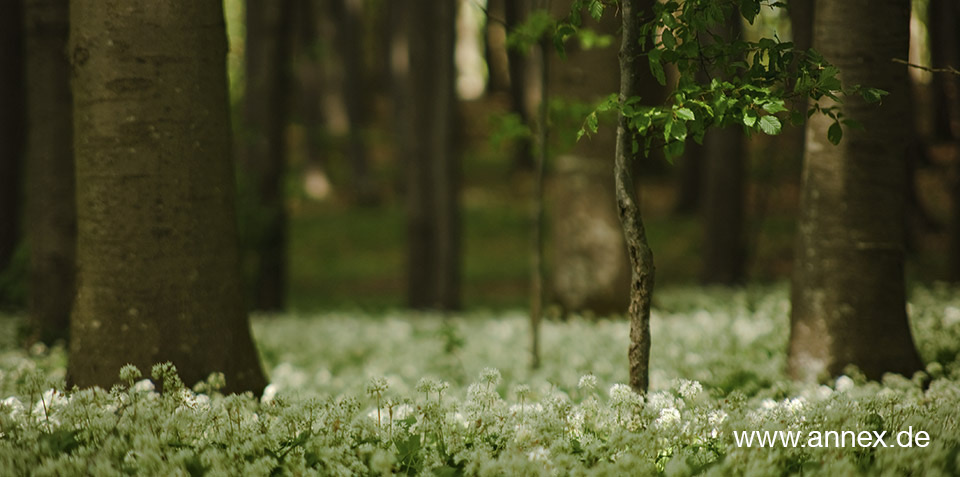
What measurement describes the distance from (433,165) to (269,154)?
256 cm

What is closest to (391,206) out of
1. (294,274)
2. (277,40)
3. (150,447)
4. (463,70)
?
(294,274)

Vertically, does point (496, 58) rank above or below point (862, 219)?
above

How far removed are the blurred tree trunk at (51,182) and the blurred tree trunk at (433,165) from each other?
20.0 ft

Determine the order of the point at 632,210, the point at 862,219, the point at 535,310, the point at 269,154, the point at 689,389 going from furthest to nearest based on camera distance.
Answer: the point at 269,154
the point at 535,310
the point at 862,219
the point at 632,210
the point at 689,389

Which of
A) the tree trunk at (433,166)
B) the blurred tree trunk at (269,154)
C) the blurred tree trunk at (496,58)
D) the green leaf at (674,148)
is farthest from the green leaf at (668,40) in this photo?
the blurred tree trunk at (496,58)

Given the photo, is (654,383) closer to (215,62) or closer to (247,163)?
(215,62)

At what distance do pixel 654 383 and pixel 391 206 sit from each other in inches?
882

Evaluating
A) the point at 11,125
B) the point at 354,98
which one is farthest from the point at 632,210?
the point at 354,98

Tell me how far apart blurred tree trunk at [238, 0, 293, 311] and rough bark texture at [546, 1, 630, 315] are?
462 cm

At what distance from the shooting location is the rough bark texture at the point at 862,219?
17.9ft

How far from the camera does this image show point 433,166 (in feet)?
42.8

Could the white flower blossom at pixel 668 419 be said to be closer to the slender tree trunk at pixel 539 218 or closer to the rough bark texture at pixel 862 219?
the rough bark texture at pixel 862 219

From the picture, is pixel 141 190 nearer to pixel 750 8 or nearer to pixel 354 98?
pixel 750 8

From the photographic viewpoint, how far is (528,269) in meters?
20.3
